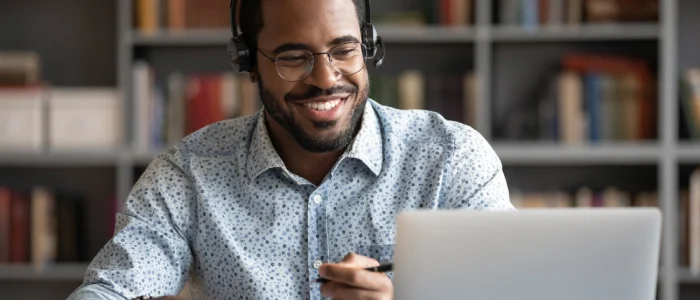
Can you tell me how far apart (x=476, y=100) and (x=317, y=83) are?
68.4 inches

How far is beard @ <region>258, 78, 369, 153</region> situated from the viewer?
1.74 meters

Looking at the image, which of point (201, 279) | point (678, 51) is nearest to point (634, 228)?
point (201, 279)

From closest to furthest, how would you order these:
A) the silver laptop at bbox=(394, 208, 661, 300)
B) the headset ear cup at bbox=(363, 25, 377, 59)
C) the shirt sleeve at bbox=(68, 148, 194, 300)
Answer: the silver laptop at bbox=(394, 208, 661, 300) < the shirt sleeve at bbox=(68, 148, 194, 300) < the headset ear cup at bbox=(363, 25, 377, 59)

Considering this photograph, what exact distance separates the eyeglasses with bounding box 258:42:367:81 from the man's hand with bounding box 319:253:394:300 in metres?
0.52

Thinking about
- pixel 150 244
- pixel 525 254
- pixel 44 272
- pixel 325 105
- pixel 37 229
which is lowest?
pixel 44 272

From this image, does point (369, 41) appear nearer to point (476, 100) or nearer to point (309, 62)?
point (309, 62)

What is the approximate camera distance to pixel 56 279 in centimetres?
369

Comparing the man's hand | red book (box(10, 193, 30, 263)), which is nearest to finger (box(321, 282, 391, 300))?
the man's hand

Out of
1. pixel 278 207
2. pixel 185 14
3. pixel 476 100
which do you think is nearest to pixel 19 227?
pixel 185 14

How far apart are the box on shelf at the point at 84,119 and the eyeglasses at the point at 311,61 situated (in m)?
1.84

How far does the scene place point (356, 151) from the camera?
69.1 inches

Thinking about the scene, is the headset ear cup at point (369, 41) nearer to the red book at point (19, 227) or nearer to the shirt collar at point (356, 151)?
the shirt collar at point (356, 151)

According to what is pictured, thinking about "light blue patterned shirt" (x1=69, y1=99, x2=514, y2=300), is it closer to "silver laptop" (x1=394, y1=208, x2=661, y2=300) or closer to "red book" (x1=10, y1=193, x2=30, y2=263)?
"silver laptop" (x1=394, y1=208, x2=661, y2=300)

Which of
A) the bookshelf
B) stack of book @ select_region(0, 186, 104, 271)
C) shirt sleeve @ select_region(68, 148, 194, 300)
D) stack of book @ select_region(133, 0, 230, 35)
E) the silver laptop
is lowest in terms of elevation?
the bookshelf
